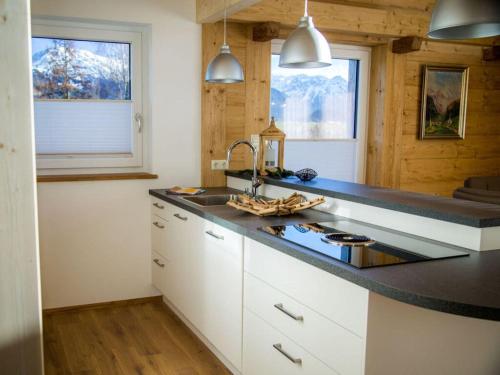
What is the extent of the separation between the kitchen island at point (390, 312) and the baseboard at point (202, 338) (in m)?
0.62

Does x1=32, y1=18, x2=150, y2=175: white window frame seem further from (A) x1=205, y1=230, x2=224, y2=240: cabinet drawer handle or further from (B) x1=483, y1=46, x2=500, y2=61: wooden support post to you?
(B) x1=483, y1=46, x2=500, y2=61: wooden support post

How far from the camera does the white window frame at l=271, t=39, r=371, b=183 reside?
484 centimetres

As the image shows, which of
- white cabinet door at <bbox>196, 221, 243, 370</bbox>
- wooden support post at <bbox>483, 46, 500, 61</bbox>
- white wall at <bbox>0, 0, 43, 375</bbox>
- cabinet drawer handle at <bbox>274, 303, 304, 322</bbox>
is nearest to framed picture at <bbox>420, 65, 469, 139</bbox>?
wooden support post at <bbox>483, 46, 500, 61</bbox>

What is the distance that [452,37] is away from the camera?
201 cm

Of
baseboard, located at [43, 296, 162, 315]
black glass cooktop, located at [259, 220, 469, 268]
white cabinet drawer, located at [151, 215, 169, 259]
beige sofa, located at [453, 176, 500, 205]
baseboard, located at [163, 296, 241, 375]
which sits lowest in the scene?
baseboard, located at [43, 296, 162, 315]

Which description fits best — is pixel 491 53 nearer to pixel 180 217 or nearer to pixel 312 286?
pixel 180 217

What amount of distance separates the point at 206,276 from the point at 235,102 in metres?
1.57

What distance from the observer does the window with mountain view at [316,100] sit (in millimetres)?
4668

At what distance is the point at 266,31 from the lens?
4.09 meters

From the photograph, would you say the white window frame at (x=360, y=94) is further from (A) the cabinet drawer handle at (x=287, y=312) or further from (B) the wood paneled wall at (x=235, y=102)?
(A) the cabinet drawer handle at (x=287, y=312)

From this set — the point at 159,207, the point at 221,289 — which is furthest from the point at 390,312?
the point at 159,207

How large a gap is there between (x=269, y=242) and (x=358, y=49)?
299cm

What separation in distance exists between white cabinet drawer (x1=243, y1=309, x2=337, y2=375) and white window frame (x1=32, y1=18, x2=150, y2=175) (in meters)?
1.91

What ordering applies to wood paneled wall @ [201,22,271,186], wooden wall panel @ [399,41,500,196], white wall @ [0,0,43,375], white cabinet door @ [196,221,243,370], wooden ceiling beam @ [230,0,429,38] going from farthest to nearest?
wooden wall panel @ [399,41,500,196]
wood paneled wall @ [201,22,271,186]
wooden ceiling beam @ [230,0,429,38]
white cabinet door @ [196,221,243,370]
white wall @ [0,0,43,375]
